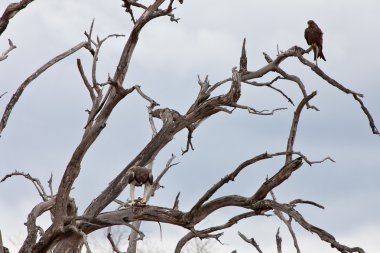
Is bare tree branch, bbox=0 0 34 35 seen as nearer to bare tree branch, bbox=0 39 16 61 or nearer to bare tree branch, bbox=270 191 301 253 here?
bare tree branch, bbox=0 39 16 61

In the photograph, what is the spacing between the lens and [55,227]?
11305 millimetres

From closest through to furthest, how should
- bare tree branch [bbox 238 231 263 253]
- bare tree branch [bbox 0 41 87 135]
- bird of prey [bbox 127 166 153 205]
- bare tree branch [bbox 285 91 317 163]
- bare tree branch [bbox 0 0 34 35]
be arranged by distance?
bare tree branch [bbox 0 0 34 35] → bird of prey [bbox 127 166 153 205] → bare tree branch [bbox 285 91 317 163] → bare tree branch [bbox 0 41 87 135] → bare tree branch [bbox 238 231 263 253]

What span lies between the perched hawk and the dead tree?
41cm

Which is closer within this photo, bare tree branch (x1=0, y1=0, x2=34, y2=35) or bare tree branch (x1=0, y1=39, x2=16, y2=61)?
bare tree branch (x1=0, y1=0, x2=34, y2=35)

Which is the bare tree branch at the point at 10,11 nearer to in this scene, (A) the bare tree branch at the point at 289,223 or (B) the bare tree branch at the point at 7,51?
(B) the bare tree branch at the point at 7,51

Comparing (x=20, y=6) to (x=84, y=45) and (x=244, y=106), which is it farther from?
(x=244, y=106)

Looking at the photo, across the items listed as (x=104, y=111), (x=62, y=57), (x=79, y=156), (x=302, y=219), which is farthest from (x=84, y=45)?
(x=302, y=219)

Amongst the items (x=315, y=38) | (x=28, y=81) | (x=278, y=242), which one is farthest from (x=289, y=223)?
(x=28, y=81)

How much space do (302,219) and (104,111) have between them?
10.7 feet

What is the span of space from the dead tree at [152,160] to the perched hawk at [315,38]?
41cm

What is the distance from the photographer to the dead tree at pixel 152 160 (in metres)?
10.8

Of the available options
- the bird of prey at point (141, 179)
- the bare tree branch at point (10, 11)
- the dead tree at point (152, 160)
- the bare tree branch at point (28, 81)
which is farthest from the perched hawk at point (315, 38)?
the bare tree branch at point (10, 11)

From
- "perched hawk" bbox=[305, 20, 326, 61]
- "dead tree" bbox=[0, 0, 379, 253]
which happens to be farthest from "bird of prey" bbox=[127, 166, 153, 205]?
"perched hawk" bbox=[305, 20, 326, 61]

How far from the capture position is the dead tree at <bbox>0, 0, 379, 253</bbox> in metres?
10.8
